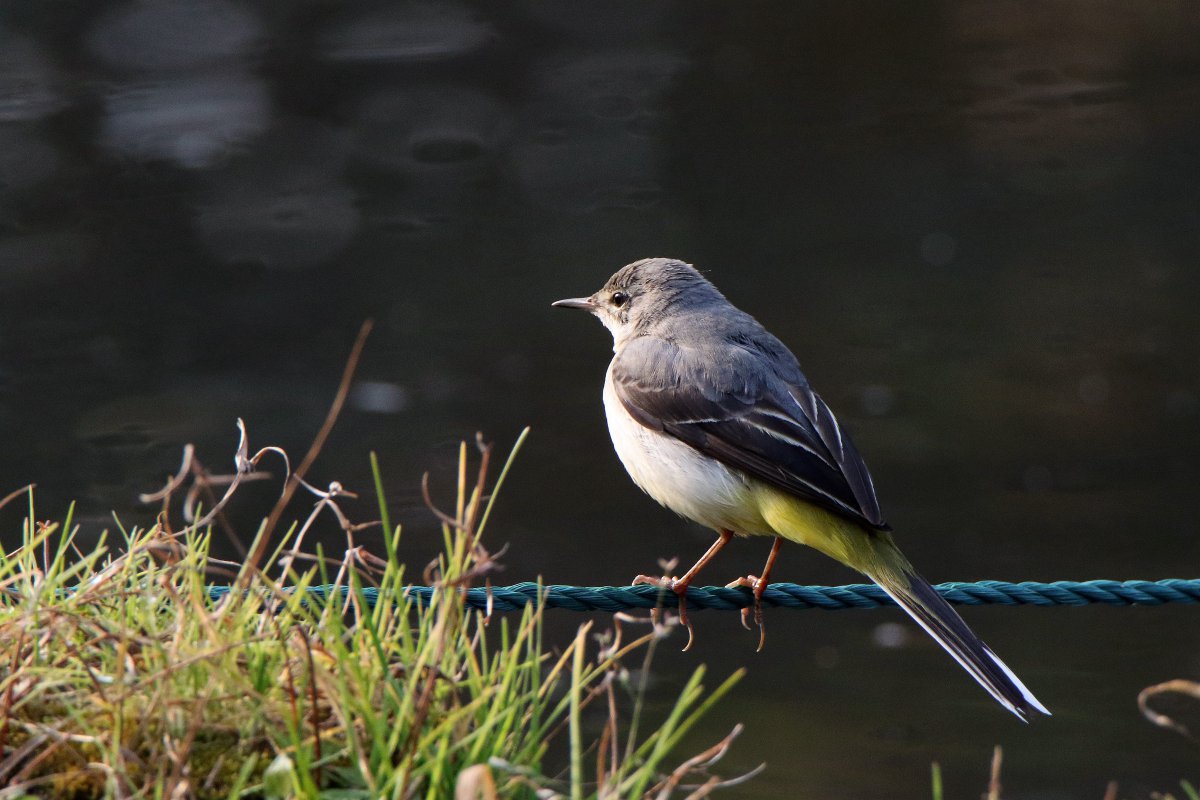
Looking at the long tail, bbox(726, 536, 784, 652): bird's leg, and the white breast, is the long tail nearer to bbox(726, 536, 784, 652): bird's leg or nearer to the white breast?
bbox(726, 536, 784, 652): bird's leg

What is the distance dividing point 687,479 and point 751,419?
0.32 m

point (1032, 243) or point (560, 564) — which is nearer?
point (560, 564)

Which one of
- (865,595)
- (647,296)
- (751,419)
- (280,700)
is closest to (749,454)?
(751,419)

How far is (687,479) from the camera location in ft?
17.7

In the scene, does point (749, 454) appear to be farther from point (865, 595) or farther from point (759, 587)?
point (865, 595)

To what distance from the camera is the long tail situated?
4496 millimetres

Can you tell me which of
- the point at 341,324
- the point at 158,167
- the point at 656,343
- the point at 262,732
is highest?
the point at 262,732

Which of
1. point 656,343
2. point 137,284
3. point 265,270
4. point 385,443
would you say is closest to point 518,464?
point 385,443

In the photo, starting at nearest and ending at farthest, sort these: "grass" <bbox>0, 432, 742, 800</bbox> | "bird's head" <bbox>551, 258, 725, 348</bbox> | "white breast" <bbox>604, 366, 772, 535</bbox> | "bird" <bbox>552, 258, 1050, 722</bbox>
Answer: "grass" <bbox>0, 432, 742, 800</bbox>, "bird" <bbox>552, 258, 1050, 722</bbox>, "white breast" <bbox>604, 366, 772, 535</bbox>, "bird's head" <bbox>551, 258, 725, 348</bbox>

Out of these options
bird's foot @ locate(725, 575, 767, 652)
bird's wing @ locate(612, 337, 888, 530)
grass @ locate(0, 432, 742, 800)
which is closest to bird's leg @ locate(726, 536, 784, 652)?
bird's foot @ locate(725, 575, 767, 652)

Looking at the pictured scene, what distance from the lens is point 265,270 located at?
14.6 meters

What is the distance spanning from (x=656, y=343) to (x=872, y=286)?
27.5 feet

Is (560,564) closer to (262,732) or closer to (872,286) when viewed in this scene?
(872,286)

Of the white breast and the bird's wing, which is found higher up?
the bird's wing
